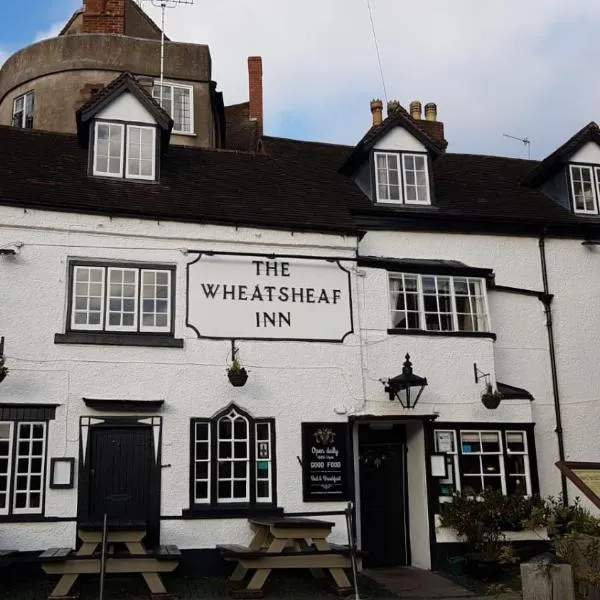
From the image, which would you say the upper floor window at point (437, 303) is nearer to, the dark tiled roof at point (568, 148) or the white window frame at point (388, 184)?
the white window frame at point (388, 184)

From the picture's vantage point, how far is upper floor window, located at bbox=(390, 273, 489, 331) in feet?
50.1

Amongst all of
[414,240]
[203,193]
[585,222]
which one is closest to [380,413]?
[414,240]

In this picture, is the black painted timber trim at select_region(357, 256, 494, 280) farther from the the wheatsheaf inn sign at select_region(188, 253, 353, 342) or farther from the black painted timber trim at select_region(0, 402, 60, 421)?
the black painted timber trim at select_region(0, 402, 60, 421)

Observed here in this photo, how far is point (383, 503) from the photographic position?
1500cm

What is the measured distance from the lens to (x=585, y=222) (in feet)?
55.8

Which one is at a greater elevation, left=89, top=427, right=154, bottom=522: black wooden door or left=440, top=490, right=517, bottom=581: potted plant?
left=89, top=427, right=154, bottom=522: black wooden door

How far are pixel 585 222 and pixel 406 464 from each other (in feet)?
21.8

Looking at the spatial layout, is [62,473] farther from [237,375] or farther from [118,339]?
[237,375]

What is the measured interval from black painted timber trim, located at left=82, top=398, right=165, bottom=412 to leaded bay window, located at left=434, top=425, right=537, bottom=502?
5261 mm

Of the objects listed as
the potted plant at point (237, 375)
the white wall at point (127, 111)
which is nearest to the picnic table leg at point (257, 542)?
the potted plant at point (237, 375)

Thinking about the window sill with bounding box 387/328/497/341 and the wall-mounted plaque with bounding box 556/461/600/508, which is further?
the window sill with bounding box 387/328/497/341

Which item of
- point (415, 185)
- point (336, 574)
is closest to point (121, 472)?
point (336, 574)

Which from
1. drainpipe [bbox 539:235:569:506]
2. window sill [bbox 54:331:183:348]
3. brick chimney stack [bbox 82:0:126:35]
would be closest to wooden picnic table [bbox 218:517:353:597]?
window sill [bbox 54:331:183:348]

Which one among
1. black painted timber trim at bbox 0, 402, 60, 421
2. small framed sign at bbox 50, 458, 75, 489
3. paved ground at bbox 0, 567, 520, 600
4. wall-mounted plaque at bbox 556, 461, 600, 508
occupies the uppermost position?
black painted timber trim at bbox 0, 402, 60, 421
